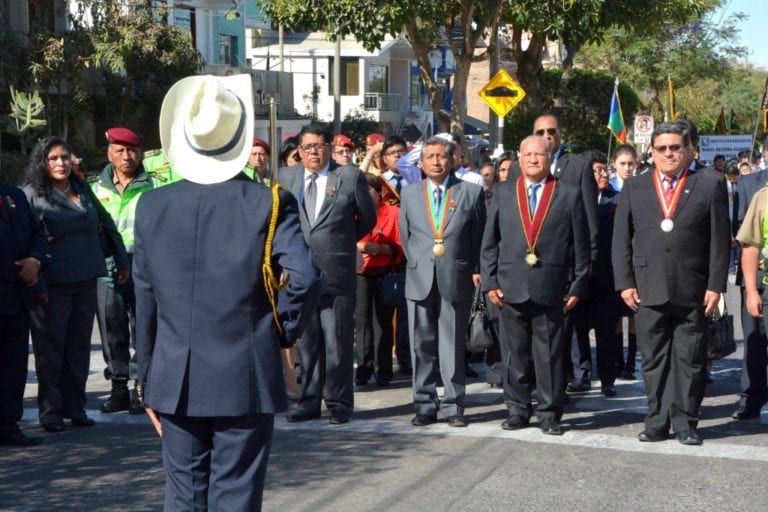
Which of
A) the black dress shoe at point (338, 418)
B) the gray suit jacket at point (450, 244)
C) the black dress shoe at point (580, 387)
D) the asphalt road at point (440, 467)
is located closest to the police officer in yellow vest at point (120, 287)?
the asphalt road at point (440, 467)

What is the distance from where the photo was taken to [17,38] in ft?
95.3

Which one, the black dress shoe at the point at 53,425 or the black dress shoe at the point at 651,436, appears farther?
the black dress shoe at the point at 53,425

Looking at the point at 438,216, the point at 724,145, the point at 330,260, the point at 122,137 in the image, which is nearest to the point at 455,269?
the point at 438,216

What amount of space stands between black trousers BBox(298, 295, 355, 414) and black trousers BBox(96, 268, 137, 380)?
4.40 ft

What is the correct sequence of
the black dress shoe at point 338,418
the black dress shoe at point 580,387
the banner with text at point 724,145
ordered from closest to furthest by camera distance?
the black dress shoe at point 338,418 < the black dress shoe at point 580,387 < the banner with text at point 724,145

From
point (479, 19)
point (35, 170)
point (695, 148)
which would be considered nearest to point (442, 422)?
point (695, 148)

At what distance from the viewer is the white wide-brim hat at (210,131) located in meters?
4.65

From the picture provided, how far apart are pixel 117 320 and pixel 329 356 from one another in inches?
64.7

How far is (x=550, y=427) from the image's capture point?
8.37 m

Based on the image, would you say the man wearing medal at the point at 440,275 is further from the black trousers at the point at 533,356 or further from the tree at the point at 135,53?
the tree at the point at 135,53

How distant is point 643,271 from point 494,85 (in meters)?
12.1

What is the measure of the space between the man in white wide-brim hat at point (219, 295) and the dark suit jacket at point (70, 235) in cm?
389

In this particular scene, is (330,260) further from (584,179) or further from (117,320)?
(584,179)

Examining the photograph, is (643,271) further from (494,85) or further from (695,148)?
(494,85)
